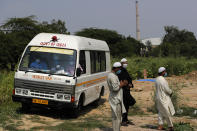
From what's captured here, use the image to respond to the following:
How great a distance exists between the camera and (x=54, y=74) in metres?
9.67

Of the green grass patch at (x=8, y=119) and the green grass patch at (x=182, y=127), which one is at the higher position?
the green grass patch at (x=8, y=119)

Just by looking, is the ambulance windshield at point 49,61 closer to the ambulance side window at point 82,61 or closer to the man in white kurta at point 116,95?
the ambulance side window at point 82,61

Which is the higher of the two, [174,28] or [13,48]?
[174,28]

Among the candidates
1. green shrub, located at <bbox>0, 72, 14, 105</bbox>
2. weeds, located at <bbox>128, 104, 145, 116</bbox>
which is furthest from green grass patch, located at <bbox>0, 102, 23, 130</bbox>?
weeds, located at <bbox>128, 104, 145, 116</bbox>

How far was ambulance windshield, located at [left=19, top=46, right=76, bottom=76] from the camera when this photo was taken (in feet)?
32.1

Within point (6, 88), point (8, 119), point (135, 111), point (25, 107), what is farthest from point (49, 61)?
point (135, 111)

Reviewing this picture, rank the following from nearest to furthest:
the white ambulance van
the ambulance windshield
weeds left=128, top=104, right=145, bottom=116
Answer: the white ambulance van < the ambulance windshield < weeds left=128, top=104, right=145, bottom=116

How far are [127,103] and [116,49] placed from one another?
193ft

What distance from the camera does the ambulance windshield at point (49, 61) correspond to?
9.78m

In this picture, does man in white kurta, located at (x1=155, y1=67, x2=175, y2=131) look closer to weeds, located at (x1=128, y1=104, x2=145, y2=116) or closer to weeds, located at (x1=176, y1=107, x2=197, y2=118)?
weeds, located at (x1=176, y1=107, x2=197, y2=118)

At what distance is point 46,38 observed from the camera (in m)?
10.5

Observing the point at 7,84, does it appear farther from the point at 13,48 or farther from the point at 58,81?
the point at 13,48

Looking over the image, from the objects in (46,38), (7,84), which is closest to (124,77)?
(46,38)

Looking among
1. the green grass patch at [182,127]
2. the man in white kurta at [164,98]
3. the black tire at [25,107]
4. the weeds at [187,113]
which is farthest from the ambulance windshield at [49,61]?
the weeds at [187,113]
